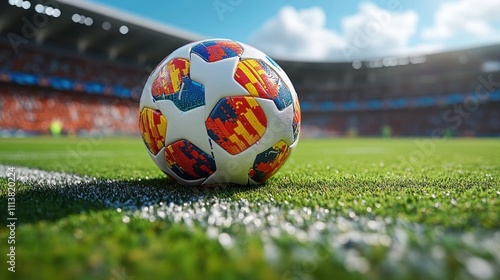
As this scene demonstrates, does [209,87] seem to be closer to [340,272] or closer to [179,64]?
[179,64]

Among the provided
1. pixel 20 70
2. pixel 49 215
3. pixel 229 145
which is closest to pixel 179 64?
pixel 229 145

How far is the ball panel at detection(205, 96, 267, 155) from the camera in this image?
106 inches

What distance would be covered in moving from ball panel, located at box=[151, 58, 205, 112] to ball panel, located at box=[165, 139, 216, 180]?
0.30 meters

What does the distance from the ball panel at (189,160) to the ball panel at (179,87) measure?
0.30 m

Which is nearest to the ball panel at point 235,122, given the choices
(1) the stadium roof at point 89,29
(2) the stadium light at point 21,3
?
(1) the stadium roof at point 89,29

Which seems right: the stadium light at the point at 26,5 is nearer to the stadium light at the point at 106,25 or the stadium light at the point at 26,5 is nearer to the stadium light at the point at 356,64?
the stadium light at the point at 106,25

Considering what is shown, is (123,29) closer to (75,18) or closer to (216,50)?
(75,18)

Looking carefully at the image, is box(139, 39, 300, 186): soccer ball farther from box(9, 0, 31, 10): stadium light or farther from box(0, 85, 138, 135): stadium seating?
box(0, 85, 138, 135): stadium seating

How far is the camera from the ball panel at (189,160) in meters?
2.79

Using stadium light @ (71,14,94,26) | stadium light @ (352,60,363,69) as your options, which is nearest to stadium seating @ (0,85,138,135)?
stadium light @ (71,14,94,26)

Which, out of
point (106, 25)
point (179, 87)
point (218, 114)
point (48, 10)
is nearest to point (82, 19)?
point (106, 25)

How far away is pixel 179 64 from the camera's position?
2.87 meters

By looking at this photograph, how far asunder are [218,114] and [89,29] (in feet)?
102

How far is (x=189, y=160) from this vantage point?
284cm
